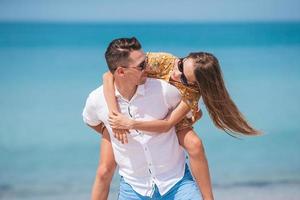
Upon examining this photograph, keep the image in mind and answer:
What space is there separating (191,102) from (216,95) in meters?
0.11

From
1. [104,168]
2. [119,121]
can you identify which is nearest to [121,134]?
[119,121]

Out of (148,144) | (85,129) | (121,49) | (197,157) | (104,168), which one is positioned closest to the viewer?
(121,49)

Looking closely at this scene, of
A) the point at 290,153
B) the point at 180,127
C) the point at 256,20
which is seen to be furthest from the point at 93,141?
the point at 256,20

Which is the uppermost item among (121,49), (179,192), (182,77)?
(121,49)

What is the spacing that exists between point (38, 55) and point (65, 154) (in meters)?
14.8

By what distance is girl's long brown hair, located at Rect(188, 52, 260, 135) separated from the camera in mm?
3420

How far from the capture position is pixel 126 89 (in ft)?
11.4

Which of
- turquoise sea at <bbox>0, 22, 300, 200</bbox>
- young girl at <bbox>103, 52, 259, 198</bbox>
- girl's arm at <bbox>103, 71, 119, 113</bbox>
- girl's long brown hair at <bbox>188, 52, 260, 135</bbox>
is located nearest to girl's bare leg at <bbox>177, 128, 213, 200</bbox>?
young girl at <bbox>103, 52, 259, 198</bbox>

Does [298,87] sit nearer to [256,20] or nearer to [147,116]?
[147,116]

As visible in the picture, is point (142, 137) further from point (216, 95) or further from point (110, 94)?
point (216, 95)

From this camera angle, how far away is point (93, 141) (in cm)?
928

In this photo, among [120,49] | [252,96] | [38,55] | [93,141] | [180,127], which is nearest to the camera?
[120,49]

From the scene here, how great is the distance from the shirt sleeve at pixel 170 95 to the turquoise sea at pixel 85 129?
3.10 metres

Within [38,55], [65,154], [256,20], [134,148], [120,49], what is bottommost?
[134,148]
